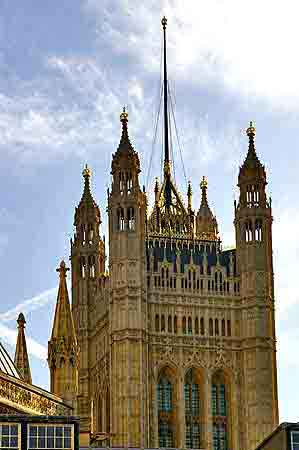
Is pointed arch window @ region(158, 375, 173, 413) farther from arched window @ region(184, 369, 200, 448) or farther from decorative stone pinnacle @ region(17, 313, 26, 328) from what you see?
decorative stone pinnacle @ region(17, 313, 26, 328)

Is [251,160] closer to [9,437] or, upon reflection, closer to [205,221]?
[205,221]

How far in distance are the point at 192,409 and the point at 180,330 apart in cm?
541

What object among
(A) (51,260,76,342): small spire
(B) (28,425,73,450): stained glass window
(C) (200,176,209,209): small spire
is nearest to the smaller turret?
(C) (200,176,209,209): small spire

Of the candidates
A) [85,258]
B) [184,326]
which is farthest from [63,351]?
[85,258]

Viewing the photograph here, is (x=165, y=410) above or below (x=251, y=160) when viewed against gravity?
below

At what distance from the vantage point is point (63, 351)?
65.2 metres

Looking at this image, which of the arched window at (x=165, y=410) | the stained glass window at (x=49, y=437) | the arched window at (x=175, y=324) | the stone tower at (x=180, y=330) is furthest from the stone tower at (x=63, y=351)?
the arched window at (x=175, y=324)

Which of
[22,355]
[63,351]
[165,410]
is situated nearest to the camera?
[63,351]

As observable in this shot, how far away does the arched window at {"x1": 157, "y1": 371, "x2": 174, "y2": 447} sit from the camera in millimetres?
114062

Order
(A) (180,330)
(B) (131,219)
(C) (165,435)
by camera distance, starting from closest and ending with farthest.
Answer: (C) (165,435) → (B) (131,219) → (A) (180,330)

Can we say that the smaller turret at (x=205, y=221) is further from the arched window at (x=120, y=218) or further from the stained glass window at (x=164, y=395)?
the stained glass window at (x=164, y=395)

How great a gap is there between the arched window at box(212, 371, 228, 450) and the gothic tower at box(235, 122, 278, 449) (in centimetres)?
155

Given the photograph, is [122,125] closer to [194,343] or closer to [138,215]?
[138,215]

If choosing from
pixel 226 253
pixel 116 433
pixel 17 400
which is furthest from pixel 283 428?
pixel 226 253
